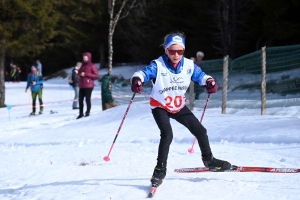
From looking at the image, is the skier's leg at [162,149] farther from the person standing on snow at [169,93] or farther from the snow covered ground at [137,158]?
the snow covered ground at [137,158]

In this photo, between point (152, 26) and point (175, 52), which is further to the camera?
point (152, 26)

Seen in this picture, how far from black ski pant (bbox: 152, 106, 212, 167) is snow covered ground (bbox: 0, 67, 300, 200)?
345mm

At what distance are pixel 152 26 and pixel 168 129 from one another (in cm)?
2958

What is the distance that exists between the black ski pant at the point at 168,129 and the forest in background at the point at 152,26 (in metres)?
17.0

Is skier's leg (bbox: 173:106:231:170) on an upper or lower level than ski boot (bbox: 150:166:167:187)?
upper

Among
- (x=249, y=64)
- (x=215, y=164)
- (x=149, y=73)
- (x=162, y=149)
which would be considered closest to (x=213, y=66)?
(x=249, y=64)

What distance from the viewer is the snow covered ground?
4.93 metres

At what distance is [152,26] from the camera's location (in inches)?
1340

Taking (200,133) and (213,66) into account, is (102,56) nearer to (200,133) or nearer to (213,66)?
(213,66)

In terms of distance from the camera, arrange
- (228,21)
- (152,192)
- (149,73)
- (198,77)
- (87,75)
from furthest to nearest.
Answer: (228,21), (87,75), (198,77), (149,73), (152,192)

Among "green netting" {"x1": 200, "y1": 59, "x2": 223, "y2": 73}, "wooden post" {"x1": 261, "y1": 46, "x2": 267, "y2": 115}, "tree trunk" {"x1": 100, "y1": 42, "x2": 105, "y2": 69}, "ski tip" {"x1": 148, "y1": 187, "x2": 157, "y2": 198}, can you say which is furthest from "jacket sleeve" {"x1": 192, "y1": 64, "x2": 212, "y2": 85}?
"tree trunk" {"x1": 100, "y1": 42, "x2": 105, "y2": 69}

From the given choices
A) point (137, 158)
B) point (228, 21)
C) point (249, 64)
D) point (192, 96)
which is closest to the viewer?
point (137, 158)

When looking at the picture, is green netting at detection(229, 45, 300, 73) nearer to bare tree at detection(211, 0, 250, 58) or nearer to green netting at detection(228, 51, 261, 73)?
green netting at detection(228, 51, 261, 73)

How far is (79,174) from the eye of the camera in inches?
237
